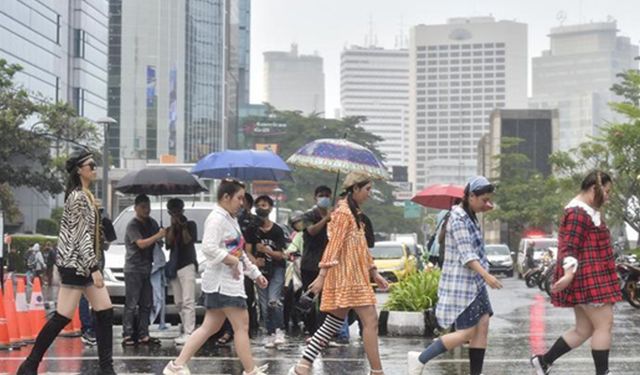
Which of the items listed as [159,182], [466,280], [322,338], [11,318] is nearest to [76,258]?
[322,338]

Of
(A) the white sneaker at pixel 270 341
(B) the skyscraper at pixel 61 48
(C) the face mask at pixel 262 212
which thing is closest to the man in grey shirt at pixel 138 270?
(C) the face mask at pixel 262 212

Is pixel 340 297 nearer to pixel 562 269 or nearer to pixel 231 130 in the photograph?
pixel 562 269

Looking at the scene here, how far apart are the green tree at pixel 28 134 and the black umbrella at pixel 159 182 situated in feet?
115

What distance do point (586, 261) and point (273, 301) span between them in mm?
5737

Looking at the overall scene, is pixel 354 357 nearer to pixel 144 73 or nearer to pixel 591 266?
pixel 591 266

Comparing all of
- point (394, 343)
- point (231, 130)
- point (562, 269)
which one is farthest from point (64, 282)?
point (231, 130)

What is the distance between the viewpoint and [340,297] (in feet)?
37.0

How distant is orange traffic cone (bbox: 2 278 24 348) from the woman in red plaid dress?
695cm

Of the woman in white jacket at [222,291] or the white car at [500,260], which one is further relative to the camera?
the white car at [500,260]

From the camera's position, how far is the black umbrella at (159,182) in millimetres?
16609

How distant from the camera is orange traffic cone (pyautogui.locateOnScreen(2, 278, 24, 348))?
15.2m

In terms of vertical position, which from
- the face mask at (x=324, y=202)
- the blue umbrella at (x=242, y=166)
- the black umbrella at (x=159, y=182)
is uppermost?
the blue umbrella at (x=242, y=166)

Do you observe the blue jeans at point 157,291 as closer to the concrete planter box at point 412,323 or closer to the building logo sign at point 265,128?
the concrete planter box at point 412,323

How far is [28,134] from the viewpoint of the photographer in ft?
183
